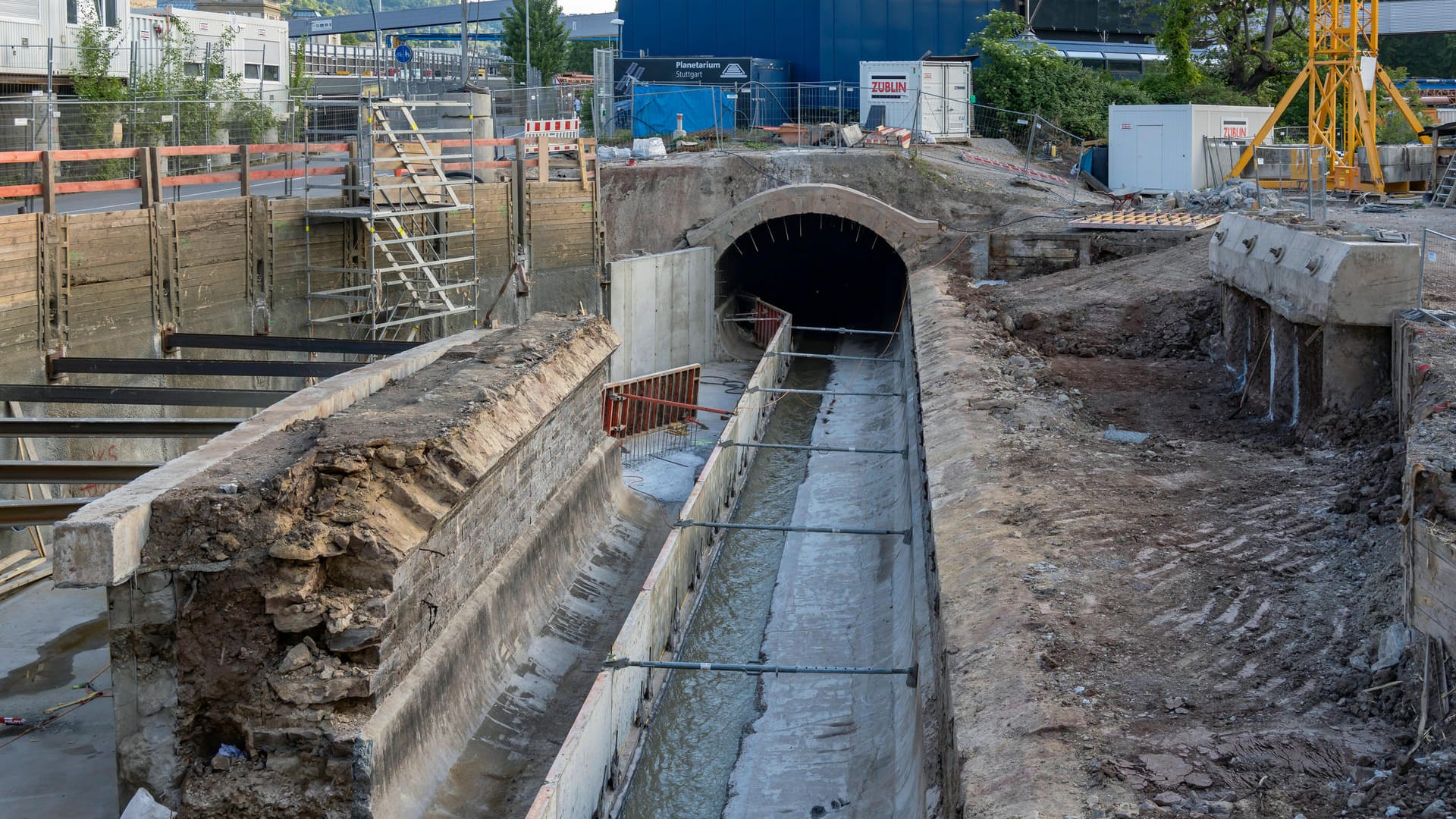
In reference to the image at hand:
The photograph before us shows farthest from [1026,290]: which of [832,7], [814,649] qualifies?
[832,7]

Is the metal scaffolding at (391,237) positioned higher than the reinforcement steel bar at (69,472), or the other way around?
the metal scaffolding at (391,237)

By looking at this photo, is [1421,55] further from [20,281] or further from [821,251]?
[20,281]

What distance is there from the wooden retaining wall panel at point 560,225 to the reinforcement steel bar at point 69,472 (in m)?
12.2

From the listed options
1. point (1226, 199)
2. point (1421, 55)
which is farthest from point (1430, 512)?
point (1421, 55)

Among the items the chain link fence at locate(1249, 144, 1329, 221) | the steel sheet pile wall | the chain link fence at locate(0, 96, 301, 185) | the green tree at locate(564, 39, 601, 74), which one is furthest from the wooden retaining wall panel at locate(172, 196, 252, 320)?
the green tree at locate(564, 39, 601, 74)

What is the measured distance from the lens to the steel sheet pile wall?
809cm

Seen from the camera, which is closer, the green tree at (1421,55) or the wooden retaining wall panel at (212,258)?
the wooden retaining wall panel at (212,258)

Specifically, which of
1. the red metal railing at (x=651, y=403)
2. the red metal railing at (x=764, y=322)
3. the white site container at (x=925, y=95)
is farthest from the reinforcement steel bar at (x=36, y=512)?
the white site container at (x=925, y=95)

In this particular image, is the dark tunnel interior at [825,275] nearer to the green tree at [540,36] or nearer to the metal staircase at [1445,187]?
the metal staircase at [1445,187]

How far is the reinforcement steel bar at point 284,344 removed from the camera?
1379 centimetres

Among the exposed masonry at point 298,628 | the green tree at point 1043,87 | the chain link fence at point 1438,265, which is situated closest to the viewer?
the exposed masonry at point 298,628

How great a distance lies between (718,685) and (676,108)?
1018 inches

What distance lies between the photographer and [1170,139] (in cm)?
3039

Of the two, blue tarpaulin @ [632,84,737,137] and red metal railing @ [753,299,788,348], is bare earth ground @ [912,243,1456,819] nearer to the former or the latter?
red metal railing @ [753,299,788,348]
